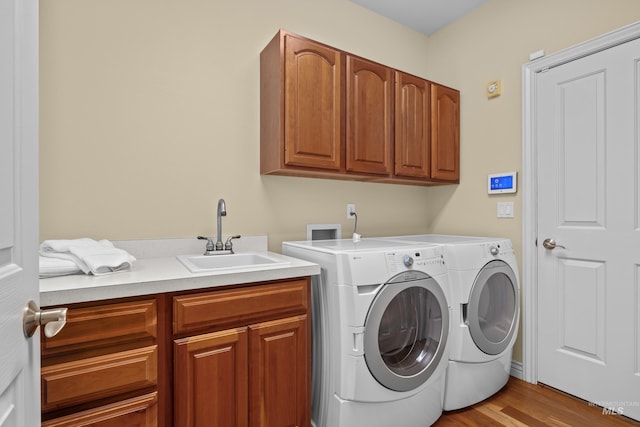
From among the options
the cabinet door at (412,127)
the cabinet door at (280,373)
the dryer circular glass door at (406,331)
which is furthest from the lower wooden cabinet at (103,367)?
the cabinet door at (412,127)

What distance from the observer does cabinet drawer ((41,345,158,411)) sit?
1.04 metres

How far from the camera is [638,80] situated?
1765mm

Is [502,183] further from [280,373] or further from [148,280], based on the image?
[148,280]

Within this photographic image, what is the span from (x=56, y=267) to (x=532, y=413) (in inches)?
95.1

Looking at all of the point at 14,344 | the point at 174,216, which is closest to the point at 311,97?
the point at 174,216

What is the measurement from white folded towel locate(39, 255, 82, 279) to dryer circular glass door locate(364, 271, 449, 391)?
121cm

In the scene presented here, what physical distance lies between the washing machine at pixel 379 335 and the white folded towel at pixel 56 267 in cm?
102

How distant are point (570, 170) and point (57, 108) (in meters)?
2.82

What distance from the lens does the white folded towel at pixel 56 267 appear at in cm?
119

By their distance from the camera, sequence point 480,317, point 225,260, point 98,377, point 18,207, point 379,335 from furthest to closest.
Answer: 1. point 480,317
2. point 225,260
3. point 379,335
4. point 98,377
5. point 18,207

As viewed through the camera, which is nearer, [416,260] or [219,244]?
[416,260]

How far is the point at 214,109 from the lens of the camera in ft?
6.51

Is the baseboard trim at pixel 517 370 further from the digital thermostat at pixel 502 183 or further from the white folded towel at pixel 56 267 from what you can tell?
the white folded towel at pixel 56 267

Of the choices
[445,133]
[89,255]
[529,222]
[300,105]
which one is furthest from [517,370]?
[89,255]
